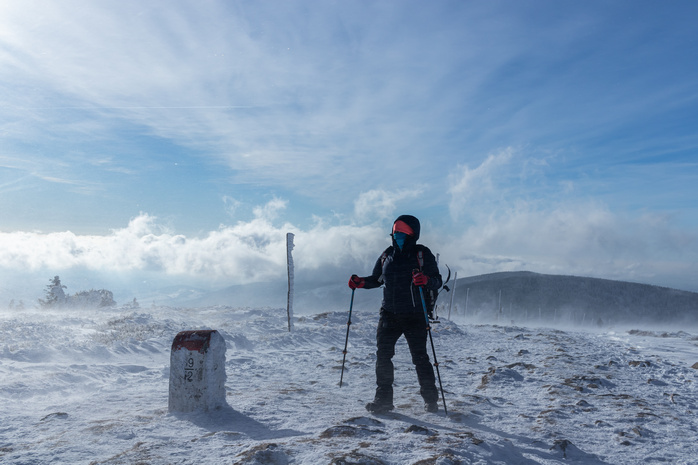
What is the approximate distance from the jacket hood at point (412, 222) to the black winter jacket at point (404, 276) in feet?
0.51

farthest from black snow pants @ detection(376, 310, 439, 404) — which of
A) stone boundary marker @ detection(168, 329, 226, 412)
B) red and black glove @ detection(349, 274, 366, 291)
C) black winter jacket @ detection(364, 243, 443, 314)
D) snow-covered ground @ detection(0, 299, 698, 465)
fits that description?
stone boundary marker @ detection(168, 329, 226, 412)

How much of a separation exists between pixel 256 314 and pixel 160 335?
1511 cm

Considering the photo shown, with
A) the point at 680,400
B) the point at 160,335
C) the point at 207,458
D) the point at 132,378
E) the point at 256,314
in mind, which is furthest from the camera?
the point at 256,314

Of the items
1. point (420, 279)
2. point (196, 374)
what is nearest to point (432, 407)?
point (420, 279)

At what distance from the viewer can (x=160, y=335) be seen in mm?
13727

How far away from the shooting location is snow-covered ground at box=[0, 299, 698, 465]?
402cm

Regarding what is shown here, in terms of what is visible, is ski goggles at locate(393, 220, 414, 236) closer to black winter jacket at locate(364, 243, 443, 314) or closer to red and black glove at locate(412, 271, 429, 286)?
black winter jacket at locate(364, 243, 443, 314)

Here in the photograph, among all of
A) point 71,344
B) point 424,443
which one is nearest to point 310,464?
point 424,443

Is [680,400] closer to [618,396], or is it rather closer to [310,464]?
[618,396]

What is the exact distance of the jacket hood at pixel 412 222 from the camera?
20.9 ft

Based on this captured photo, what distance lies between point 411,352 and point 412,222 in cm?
190

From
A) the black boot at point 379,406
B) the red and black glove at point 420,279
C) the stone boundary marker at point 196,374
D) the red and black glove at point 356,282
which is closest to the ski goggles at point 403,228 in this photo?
the red and black glove at point 420,279

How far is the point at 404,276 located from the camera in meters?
6.29

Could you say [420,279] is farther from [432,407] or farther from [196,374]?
[196,374]
